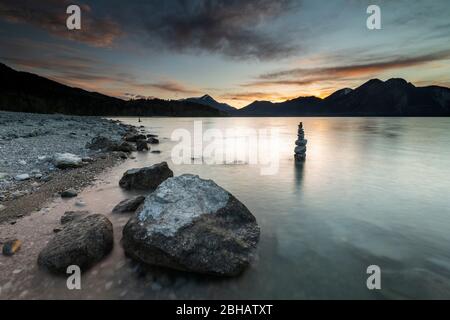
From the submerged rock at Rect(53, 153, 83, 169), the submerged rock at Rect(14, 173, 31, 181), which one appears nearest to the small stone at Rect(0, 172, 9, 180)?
the submerged rock at Rect(14, 173, 31, 181)

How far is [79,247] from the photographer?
511 centimetres

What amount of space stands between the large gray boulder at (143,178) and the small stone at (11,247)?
5208 mm

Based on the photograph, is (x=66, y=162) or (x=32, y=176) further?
(x=66, y=162)

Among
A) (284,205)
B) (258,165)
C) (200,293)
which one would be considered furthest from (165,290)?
(258,165)

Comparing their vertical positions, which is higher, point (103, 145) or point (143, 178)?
point (103, 145)

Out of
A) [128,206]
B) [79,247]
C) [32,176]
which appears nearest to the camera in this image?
Answer: [79,247]

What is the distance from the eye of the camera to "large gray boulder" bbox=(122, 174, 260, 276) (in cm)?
514

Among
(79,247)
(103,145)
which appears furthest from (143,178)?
(103,145)

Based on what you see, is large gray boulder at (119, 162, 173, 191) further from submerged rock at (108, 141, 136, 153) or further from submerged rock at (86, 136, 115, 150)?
submerged rock at (86, 136, 115, 150)

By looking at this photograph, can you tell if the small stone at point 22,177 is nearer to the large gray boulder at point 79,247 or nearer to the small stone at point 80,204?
the small stone at point 80,204

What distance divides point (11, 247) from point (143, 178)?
18.6 ft

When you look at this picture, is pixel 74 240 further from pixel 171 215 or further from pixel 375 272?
pixel 375 272

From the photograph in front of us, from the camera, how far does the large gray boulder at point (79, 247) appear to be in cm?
496

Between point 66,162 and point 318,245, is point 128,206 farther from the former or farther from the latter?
point 66,162
